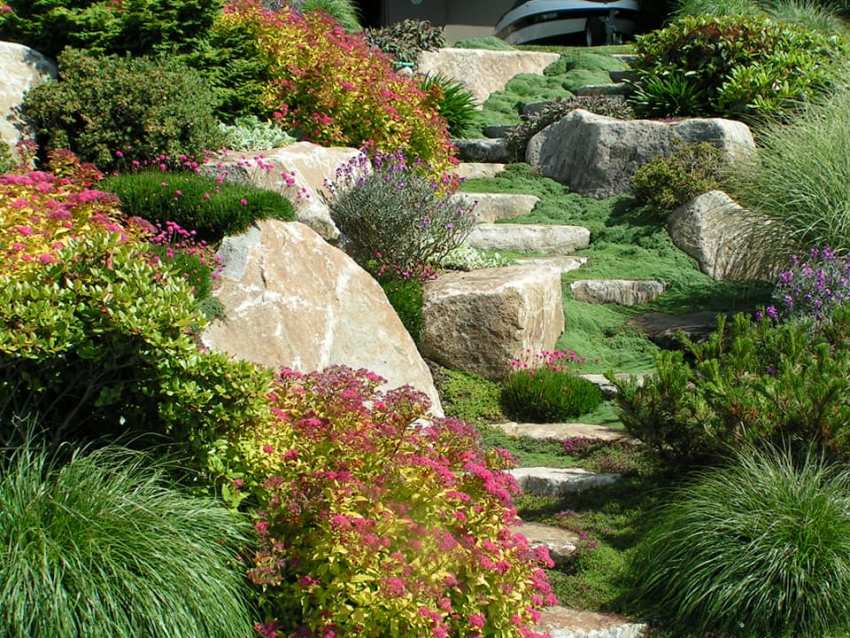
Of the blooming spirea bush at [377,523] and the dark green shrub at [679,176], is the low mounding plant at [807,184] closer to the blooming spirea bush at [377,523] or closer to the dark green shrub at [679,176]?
the dark green shrub at [679,176]

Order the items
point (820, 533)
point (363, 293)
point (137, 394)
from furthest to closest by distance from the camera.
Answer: point (363, 293) → point (820, 533) → point (137, 394)

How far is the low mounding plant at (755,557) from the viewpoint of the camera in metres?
4.67

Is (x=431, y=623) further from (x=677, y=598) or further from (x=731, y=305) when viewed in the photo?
(x=731, y=305)

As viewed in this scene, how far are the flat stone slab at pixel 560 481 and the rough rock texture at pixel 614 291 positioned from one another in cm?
354

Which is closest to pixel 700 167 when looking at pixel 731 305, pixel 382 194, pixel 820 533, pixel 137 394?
pixel 731 305

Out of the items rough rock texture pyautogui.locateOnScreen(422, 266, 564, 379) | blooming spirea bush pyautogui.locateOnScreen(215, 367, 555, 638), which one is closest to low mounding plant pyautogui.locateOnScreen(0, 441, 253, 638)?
blooming spirea bush pyautogui.locateOnScreen(215, 367, 555, 638)

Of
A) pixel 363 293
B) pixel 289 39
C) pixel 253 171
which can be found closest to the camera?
pixel 363 293

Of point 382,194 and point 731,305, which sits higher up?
point 382,194

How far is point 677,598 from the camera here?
4871 mm

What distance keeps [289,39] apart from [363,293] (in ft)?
13.6

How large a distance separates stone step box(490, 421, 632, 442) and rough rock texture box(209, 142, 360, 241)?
213 cm

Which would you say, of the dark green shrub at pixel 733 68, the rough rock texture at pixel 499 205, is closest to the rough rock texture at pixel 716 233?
the rough rock texture at pixel 499 205

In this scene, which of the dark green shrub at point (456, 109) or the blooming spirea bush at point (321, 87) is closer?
the blooming spirea bush at point (321, 87)

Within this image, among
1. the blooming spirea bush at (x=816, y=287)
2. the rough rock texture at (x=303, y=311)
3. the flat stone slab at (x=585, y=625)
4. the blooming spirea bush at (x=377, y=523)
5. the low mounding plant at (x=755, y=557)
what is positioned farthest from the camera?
the blooming spirea bush at (x=816, y=287)
